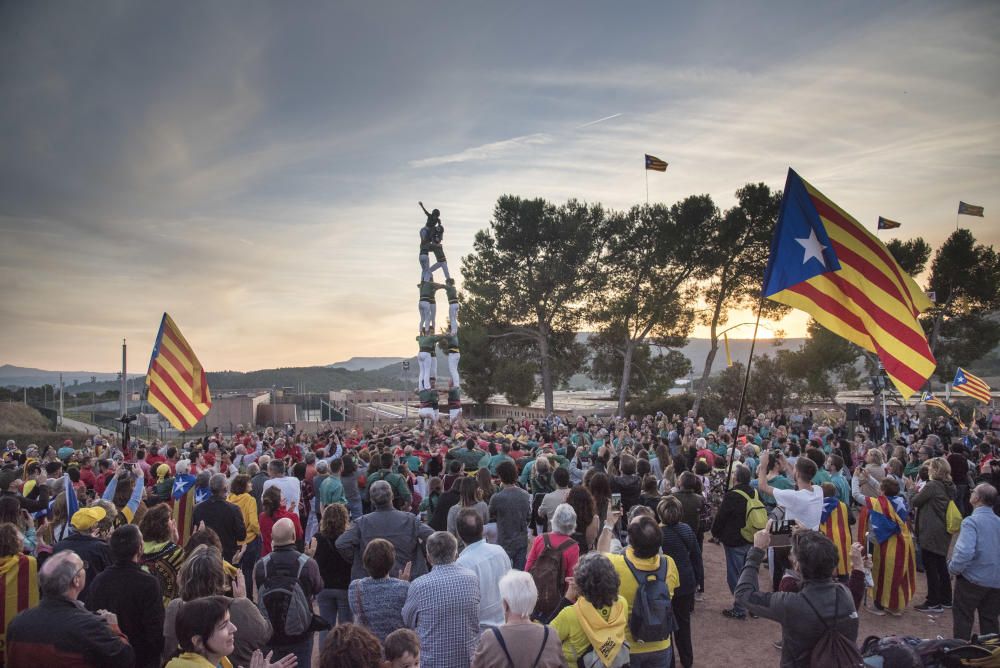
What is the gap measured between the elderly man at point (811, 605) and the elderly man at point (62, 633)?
11.4 ft

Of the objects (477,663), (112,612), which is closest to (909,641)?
(477,663)

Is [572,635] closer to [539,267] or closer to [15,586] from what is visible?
[15,586]

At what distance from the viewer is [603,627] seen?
11.9 feet

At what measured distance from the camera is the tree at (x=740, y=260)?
32.1m

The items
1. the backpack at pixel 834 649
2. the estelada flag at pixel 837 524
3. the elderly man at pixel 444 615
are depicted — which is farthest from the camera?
the estelada flag at pixel 837 524

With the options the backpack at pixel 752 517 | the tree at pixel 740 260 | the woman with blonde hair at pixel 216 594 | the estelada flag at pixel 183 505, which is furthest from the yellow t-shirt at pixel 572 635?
the tree at pixel 740 260

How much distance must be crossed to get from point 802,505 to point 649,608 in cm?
234

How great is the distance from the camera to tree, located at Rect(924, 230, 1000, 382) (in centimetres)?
3456

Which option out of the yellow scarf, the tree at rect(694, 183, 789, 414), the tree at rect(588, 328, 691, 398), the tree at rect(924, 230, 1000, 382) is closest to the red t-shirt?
the yellow scarf

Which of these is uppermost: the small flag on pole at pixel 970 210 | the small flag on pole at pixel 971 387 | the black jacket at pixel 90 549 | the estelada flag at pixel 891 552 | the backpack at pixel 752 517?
the small flag on pole at pixel 970 210

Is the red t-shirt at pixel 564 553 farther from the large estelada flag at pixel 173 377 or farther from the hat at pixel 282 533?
the large estelada flag at pixel 173 377

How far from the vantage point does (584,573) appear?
12.0 feet

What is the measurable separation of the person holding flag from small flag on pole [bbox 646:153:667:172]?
25.8 meters

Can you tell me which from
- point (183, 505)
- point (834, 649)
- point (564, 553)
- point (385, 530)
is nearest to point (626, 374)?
point (183, 505)
